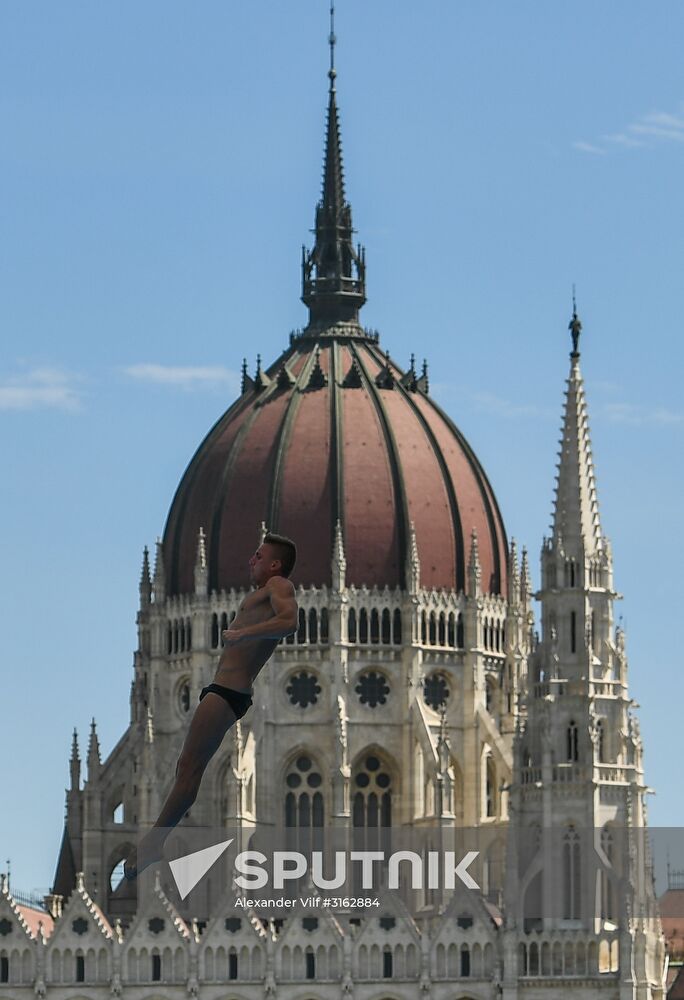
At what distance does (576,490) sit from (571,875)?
1737 cm

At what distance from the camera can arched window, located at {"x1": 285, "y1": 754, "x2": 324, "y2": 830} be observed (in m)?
133

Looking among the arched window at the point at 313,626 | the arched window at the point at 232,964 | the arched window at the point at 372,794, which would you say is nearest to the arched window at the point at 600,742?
the arched window at the point at 372,794

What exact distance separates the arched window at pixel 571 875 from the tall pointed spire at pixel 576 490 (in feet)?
42.2

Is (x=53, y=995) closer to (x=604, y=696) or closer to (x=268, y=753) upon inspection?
(x=268, y=753)

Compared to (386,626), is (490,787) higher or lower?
lower

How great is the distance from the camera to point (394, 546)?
136375 millimetres

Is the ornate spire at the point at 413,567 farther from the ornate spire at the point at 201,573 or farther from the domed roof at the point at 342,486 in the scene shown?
the ornate spire at the point at 201,573

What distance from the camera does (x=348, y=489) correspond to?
5384 inches

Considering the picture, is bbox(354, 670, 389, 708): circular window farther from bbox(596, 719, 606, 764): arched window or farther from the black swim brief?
the black swim brief

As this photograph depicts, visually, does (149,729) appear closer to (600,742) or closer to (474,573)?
(474,573)

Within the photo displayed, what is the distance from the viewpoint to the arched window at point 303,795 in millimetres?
133125

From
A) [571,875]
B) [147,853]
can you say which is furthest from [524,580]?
[147,853]

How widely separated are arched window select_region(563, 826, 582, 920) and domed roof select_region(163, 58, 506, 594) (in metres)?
21.2

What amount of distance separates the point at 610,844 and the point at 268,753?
21445 millimetres
